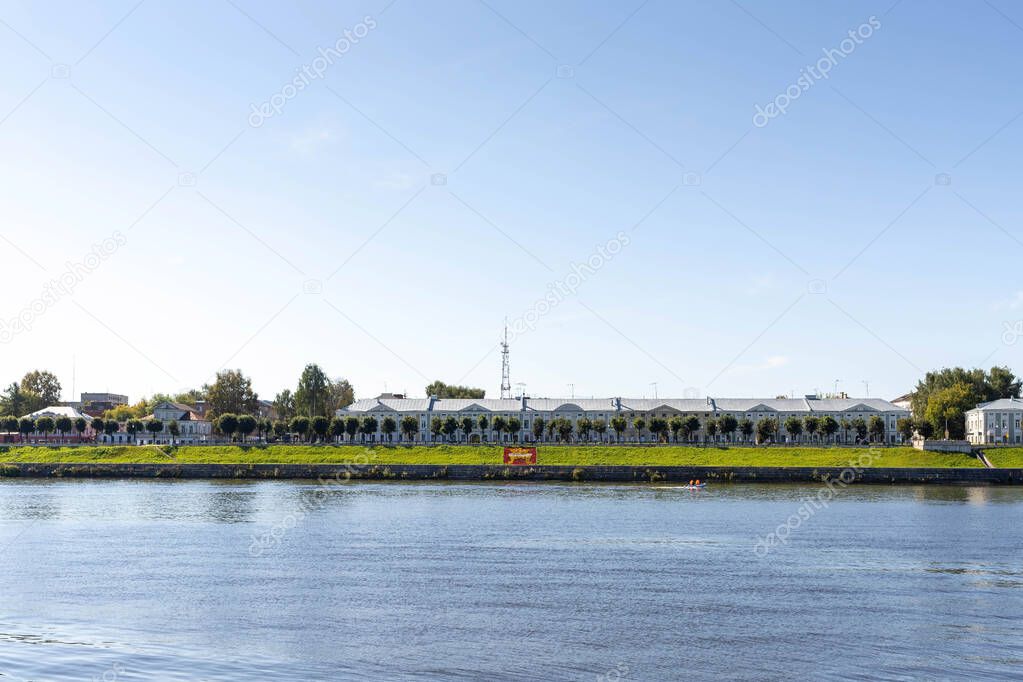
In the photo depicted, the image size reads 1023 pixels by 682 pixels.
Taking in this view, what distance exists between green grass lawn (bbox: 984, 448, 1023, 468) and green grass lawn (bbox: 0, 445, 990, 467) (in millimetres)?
646

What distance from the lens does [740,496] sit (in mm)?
72062

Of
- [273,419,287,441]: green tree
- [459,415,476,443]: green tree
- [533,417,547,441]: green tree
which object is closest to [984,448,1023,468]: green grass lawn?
[533,417,547,441]: green tree

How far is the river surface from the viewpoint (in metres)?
24.5

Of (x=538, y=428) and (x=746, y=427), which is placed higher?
(x=746, y=427)

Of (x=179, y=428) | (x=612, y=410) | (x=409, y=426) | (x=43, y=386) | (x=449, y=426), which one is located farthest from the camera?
(x=43, y=386)

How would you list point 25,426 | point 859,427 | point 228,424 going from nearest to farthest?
1. point 228,424
2. point 25,426
3. point 859,427

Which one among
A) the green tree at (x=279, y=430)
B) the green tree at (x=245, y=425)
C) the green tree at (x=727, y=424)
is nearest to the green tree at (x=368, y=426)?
the green tree at (x=279, y=430)

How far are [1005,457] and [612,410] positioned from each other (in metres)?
65.1

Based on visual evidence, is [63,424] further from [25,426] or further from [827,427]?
[827,427]

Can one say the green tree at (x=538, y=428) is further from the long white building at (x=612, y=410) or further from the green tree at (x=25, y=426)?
the green tree at (x=25, y=426)

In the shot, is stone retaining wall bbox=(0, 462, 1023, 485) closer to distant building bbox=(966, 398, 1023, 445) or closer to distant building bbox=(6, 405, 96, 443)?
distant building bbox=(6, 405, 96, 443)

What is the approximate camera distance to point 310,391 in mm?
159000

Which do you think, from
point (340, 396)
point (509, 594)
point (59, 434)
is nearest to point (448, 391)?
point (340, 396)

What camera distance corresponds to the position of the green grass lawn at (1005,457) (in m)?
97.6
